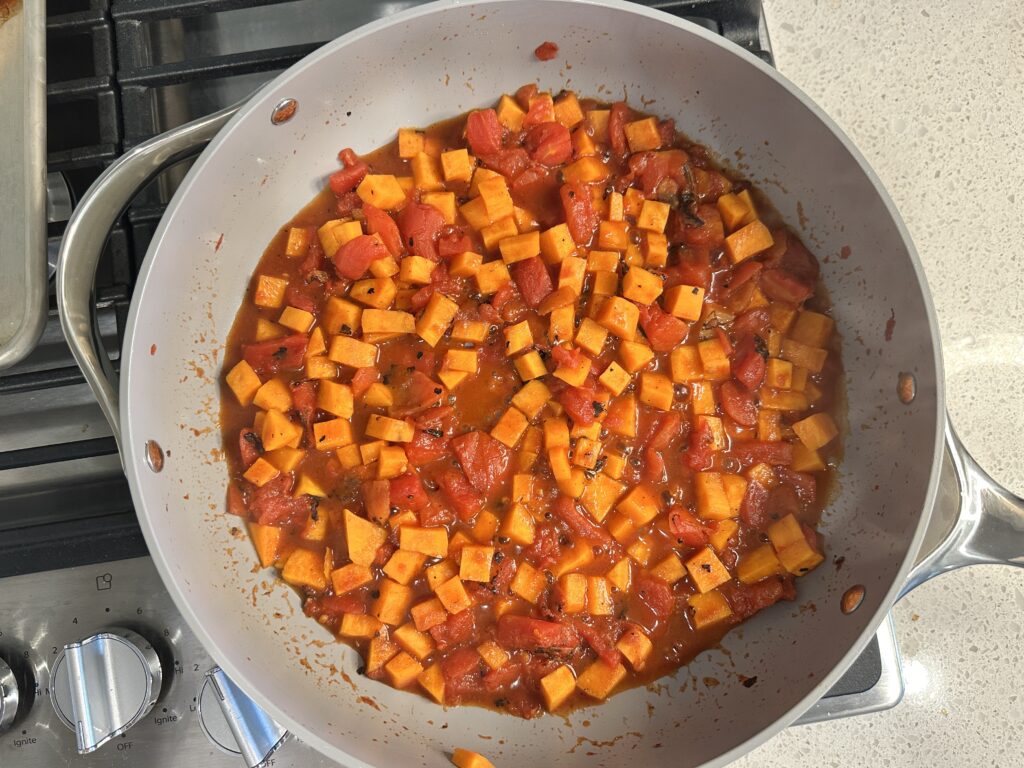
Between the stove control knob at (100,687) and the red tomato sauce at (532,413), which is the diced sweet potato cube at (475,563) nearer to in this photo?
the red tomato sauce at (532,413)

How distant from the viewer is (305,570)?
204 centimetres

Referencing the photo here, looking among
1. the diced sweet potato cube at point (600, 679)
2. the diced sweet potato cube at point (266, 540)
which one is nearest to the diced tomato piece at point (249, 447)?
the diced sweet potato cube at point (266, 540)

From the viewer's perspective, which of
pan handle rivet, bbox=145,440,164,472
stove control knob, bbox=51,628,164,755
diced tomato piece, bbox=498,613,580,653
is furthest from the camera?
diced tomato piece, bbox=498,613,580,653

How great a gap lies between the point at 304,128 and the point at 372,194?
0.25 metres

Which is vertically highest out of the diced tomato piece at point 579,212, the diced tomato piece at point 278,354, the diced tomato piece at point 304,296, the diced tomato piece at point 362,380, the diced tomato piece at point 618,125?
the diced tomato piece at point 618,125

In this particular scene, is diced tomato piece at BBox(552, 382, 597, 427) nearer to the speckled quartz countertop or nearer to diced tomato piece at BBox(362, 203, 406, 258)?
diced tomato piece at BBox(362, 203, 406, 258)

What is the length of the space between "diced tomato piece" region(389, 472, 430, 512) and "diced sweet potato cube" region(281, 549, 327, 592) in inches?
10.7

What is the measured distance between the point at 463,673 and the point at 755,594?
837 millimetres

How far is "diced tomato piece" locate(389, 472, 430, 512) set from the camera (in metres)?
2.03

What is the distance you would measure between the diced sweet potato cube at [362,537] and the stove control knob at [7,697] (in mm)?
797

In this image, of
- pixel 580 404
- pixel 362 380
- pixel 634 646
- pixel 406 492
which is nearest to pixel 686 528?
pixel 634 646

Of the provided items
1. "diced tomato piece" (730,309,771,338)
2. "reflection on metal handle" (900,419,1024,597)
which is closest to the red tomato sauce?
"diced tomato piece" (730,309,771,338)

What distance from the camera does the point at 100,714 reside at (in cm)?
159

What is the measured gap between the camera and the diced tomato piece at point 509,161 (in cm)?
212
